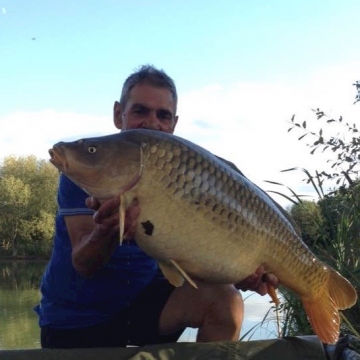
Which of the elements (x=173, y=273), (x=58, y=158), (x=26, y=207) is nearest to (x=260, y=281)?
(x=173, y=273)

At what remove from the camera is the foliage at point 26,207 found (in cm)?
3008

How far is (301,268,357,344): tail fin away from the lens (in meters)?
1.87

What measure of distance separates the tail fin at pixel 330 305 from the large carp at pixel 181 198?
25cm

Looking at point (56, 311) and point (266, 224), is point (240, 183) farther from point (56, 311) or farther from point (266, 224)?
point (56, 311)

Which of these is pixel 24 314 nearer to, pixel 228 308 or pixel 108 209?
pixel 228 308

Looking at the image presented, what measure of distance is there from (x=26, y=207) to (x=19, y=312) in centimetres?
1910

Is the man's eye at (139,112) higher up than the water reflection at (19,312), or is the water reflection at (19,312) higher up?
the man's eye at (139,112)

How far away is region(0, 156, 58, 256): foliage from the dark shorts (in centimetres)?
2765

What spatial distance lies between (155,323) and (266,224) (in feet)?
2.40

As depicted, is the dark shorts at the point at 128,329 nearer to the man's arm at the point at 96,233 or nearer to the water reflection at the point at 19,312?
the man's arm at the point at 96,233

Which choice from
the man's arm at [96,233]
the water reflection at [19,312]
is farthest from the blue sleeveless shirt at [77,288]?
the water reflection at [19,312]

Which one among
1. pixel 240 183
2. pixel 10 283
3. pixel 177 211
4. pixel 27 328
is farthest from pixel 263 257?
pixel 10 283

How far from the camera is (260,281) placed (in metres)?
1.86

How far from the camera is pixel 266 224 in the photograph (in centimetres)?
175
